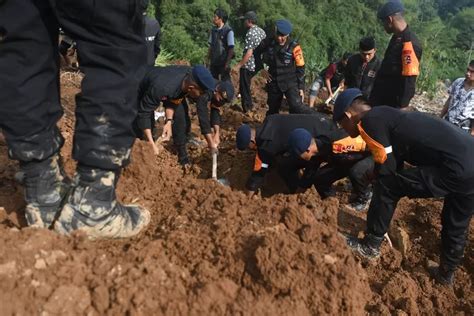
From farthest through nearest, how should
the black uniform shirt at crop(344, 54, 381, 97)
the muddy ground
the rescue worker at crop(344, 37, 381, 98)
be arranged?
the black uniform shirt at crop(344, 54, 381, 97) < the rescue worker at crop(344, 37, 381, 98) < the muddy ground

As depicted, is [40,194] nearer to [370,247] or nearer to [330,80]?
[370,247]

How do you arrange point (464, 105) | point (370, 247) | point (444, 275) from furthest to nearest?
point (464, 105) < point (370, 247) < point (444, 275)

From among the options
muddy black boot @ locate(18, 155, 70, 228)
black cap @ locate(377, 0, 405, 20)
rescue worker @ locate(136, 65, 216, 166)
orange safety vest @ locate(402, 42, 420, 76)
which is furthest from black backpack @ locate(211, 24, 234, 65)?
muddy black boot @ locate(18, 155, 70, 228)

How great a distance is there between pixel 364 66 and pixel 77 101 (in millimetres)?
5645

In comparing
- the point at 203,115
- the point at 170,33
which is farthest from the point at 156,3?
the point at 203,115

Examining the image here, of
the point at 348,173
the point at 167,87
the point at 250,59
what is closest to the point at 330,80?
the point at 250,59

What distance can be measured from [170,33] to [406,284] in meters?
10.5

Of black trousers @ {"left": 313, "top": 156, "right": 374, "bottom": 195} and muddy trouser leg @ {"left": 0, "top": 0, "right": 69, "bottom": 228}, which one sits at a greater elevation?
muddy trouser leg @ {"left": 0, "top": 0, "right": 69, "bottom": 228}

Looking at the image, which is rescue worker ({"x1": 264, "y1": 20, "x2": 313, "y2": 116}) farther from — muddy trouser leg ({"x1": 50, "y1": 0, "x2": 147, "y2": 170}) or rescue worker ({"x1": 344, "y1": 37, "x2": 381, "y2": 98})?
muddy trouser leg ({"x1": 50, "y1": 0, "x2": 147, "y2": 170})

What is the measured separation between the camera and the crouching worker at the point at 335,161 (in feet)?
13.4

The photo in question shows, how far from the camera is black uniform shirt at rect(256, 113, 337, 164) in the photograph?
439 centimetres

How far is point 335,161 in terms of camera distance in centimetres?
442

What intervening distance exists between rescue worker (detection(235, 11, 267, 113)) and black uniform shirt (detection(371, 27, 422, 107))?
2829mm

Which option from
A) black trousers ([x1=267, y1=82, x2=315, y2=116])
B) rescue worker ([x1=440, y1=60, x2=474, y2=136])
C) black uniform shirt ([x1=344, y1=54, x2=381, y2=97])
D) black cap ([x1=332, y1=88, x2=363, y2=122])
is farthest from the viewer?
black trousers ([x1=267, y1=82, x2=315, y2=116])
